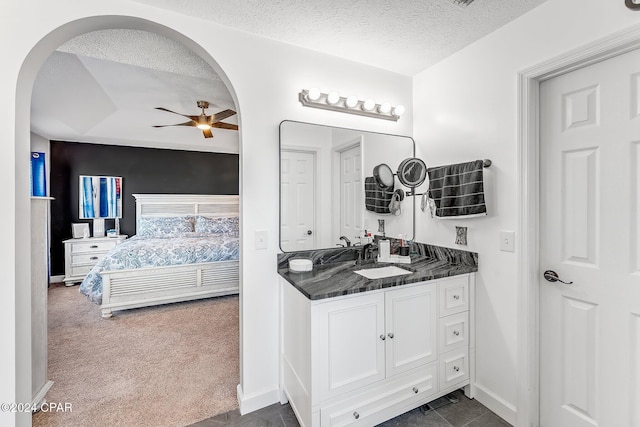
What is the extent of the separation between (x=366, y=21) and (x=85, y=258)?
567 cm

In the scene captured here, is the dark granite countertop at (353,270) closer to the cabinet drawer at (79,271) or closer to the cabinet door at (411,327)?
the cabinet door at (411,327)

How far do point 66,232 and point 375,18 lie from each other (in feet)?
19.7

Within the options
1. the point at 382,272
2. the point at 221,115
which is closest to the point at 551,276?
the point at 382,272

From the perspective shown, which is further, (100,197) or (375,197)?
(100,197)

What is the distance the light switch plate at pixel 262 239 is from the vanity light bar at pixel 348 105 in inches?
38.2

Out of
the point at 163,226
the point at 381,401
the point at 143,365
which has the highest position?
the point at 163,226

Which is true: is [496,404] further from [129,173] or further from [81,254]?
[129,173]

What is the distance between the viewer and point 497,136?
1.83 meters

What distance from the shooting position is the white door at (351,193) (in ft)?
7.37

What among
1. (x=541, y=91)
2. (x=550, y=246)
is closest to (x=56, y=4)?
(x=541, y=91)

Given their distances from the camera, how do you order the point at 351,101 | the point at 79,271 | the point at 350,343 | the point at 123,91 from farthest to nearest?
the point at 79,271 → the point at 123,91 → the point at 351,101 → the point at 350,343

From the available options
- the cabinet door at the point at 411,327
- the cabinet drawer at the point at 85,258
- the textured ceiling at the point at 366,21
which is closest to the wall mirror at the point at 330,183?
the textured ceiling at the point at 366,21

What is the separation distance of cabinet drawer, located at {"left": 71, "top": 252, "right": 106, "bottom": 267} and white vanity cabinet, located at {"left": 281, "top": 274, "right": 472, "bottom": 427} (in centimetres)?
471

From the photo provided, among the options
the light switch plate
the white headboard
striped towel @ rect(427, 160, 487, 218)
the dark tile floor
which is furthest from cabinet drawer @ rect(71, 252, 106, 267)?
striped towel @ rect(427, 160, 487, 218)
